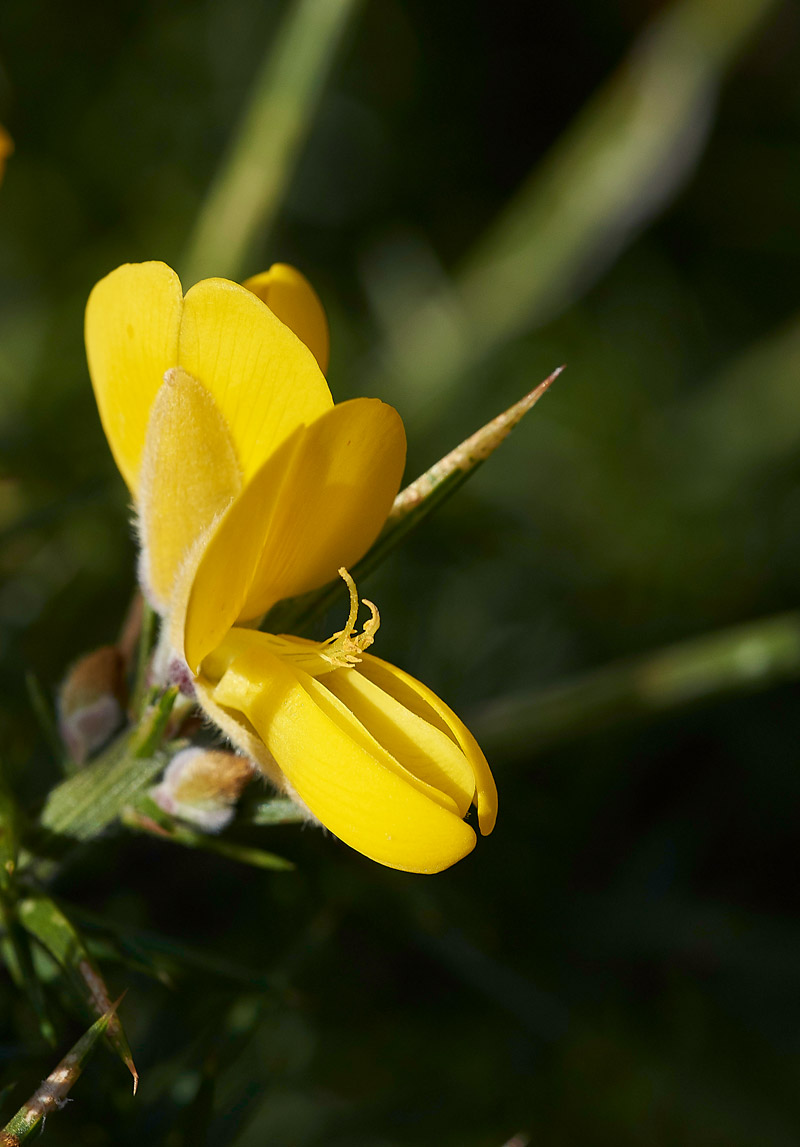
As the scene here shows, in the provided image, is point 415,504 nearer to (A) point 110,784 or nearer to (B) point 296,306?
(B) point 296,306

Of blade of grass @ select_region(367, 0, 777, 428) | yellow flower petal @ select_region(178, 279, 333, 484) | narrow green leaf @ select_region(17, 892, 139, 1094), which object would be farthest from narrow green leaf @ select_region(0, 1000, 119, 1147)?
blade of grass @ select_region(367, 0, 777, 428)

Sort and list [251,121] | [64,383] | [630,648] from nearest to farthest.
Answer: [251,121]
[64,383]
[630,648]

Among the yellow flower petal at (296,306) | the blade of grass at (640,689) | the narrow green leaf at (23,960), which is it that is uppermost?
the yellow flower petal at (296,306)

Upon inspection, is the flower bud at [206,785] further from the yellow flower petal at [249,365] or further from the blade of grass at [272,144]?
the blade of grass at [272,144]

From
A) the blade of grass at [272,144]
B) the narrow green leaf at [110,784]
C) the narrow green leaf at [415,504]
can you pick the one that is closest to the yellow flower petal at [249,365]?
the narrow green leaf at [415,504]

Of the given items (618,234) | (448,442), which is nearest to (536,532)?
(448,442)

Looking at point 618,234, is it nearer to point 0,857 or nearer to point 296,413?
point 296,413
